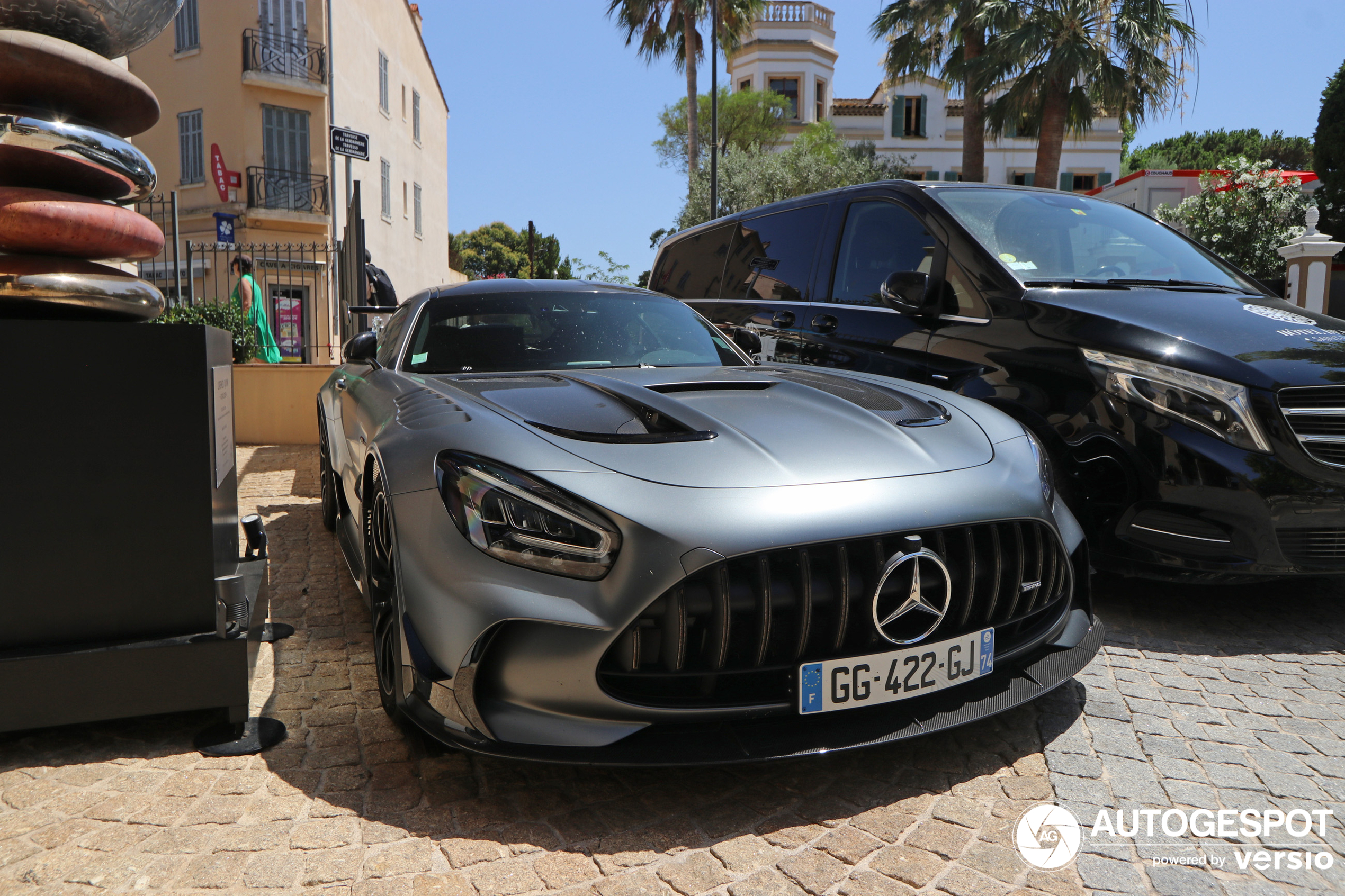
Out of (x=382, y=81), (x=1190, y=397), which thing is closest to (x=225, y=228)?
(x=1190, y=397)

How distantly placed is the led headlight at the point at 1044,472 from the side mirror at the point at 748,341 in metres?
1.65

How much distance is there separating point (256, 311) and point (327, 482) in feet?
20.2

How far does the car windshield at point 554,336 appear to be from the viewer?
3.39 meters

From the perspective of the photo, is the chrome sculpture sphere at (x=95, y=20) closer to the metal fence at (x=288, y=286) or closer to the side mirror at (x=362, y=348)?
the side mirror at (x=362, y=348)

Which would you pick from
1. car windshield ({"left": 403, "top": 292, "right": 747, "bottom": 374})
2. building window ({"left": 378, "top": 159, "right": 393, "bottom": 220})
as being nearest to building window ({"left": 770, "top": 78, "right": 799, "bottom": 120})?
building window ({"left": 378, "top": 159, "right": 393, "bottom": 220})

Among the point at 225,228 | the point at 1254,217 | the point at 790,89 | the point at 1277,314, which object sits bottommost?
the point at 1277,314

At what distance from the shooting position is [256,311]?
10.2m

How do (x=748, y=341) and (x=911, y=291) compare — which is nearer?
(x=911, y=291)

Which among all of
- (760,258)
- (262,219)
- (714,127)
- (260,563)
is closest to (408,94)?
(262,219)

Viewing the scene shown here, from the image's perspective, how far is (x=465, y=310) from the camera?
364 centimetres

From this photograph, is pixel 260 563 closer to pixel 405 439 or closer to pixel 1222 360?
pixel 405 439

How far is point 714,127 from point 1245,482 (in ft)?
69.1

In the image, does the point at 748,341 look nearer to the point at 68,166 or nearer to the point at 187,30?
the point at 68,166

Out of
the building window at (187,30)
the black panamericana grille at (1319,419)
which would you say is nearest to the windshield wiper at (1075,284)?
the black panamericana grille at (1319,419)
